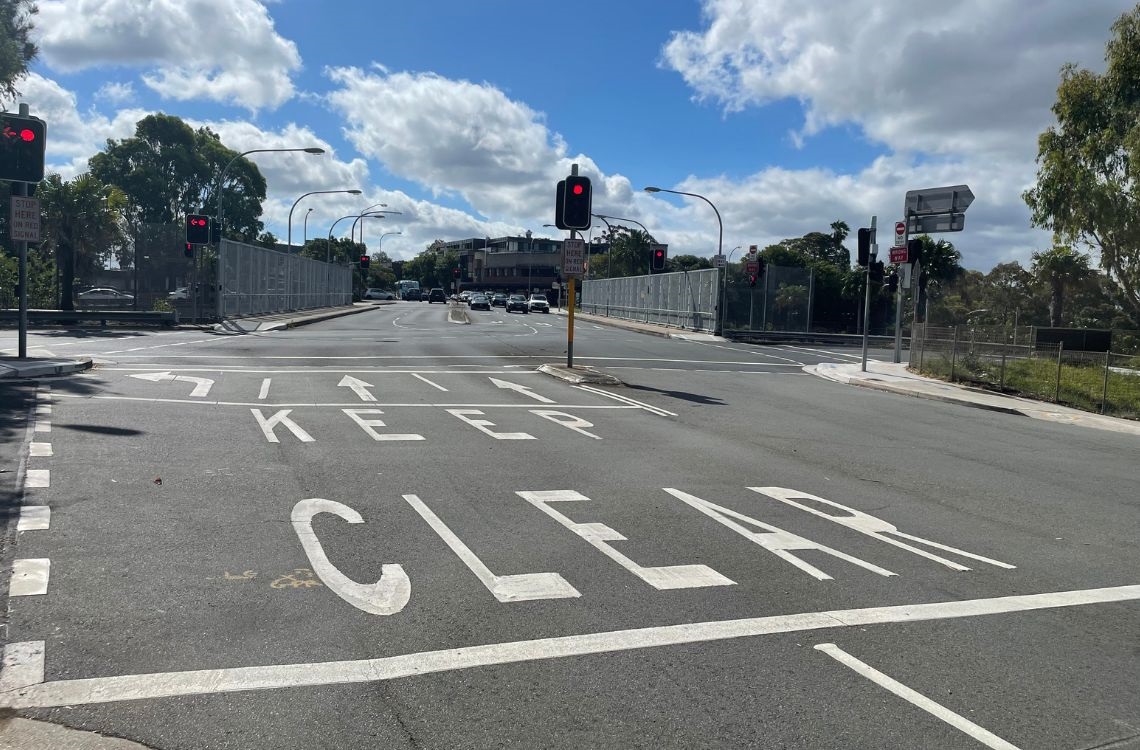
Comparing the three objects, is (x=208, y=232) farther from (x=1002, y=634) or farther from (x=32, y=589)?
(x=1002, y=634)

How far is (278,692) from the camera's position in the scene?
13.7 feet

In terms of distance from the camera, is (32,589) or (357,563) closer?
(32,589)

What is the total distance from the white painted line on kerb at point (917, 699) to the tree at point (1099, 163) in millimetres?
30908

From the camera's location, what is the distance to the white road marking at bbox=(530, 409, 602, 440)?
12279mm

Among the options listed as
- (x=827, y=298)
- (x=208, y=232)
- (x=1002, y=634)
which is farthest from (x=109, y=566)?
(x=827, y=298)

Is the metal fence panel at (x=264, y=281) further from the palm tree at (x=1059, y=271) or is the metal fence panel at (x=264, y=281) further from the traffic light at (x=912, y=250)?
the palm tree at (x=1059, y=271)

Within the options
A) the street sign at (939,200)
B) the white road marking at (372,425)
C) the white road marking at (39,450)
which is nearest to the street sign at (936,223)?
the street sign at (939,200)

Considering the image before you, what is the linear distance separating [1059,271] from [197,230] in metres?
43.7

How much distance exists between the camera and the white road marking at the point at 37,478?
781 centimetres

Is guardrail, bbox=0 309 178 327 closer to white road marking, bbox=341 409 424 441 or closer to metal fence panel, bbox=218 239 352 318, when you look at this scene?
metal fence panel, bbox=218 239 352 318

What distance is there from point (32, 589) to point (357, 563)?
1.87 meters

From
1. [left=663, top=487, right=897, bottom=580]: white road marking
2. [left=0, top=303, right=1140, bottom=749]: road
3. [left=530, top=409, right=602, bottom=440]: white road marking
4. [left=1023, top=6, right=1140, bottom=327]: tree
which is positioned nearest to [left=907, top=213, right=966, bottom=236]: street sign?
[left=1023, top=6, right=1140, bottom=327]: tree

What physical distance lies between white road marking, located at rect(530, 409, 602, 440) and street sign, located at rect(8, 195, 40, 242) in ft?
32.9

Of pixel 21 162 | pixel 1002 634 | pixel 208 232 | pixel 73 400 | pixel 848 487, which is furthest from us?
pixel 208 232
